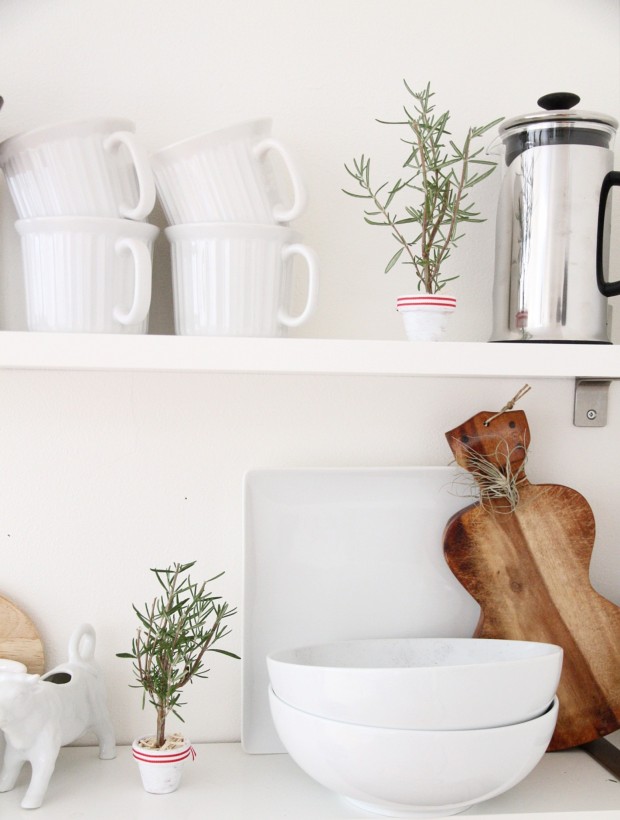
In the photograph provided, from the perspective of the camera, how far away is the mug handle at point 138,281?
2.49 ft

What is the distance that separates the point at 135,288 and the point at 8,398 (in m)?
0.24

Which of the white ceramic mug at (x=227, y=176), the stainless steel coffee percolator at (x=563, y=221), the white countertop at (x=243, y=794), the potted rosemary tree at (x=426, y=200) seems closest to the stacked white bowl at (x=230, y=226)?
the white ceramic mug at (x=227, y=176)

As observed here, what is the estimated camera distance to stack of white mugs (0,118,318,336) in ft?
2.49

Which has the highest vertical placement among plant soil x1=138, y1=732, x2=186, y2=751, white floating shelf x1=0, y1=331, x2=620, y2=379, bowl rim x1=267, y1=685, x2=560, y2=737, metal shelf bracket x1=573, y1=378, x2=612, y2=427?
white floating shelf x1=0, y1=331, x2=620, y2=379

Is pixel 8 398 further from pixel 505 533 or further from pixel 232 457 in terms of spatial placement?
pixel 505 533

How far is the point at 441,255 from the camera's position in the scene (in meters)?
0.85

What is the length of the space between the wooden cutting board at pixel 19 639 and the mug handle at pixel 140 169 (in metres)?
0.43

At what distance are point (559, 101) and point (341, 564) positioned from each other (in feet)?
1.72

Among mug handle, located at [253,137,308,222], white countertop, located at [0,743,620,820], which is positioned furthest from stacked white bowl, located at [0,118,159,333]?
white countertop, located at [0,743,620,820]

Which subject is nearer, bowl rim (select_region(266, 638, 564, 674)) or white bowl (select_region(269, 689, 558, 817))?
white bowl (select_region(269, 689, 558, 817))

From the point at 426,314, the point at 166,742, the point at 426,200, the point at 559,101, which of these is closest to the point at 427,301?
the point at 426,314

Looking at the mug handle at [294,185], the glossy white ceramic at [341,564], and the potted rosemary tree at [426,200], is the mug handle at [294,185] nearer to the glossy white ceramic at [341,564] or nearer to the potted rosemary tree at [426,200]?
the potted rosemary tree at [426,200]

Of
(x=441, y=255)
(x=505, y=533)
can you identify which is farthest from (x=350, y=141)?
(x=505, y=533)

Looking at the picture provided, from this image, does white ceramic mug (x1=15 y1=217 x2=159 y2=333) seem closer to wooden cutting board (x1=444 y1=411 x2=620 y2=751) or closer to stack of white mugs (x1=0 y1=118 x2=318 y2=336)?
stack of white mugs (x1=0 y1=118 x2=318 y2=336)
